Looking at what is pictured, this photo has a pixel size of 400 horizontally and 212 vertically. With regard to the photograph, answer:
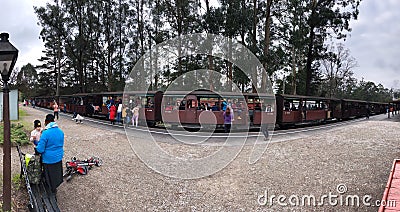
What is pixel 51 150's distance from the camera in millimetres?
5293

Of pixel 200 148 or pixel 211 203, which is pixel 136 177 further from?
pixel 200 148

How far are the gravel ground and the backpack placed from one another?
0.91 metres

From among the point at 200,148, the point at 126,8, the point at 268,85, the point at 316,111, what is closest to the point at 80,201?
the point at 200,148

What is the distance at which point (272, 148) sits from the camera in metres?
11.2

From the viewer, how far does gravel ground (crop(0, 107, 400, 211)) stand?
6871 mm

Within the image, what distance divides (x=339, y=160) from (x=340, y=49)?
44.9m

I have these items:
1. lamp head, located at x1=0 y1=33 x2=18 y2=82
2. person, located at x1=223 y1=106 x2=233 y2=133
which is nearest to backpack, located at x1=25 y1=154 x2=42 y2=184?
lamp head, located at x1=0 y1=33 x2=18 y2=82

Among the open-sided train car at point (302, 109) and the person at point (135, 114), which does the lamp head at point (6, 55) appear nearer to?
the person at point (135, 114)

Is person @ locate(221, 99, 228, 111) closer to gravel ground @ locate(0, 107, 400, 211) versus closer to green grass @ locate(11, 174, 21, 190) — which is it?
gravel ground @ locate(0, 107, 400, 211)

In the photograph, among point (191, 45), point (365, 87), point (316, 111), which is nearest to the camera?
point (316, 111)

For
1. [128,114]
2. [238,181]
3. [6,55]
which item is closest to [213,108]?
[128,114]

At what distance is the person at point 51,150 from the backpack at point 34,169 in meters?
0.13

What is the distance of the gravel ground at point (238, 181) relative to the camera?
Result: 687cm

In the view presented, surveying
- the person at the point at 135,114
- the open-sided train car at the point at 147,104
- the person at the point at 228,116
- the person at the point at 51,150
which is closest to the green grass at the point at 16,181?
the person at the point at 51,150
